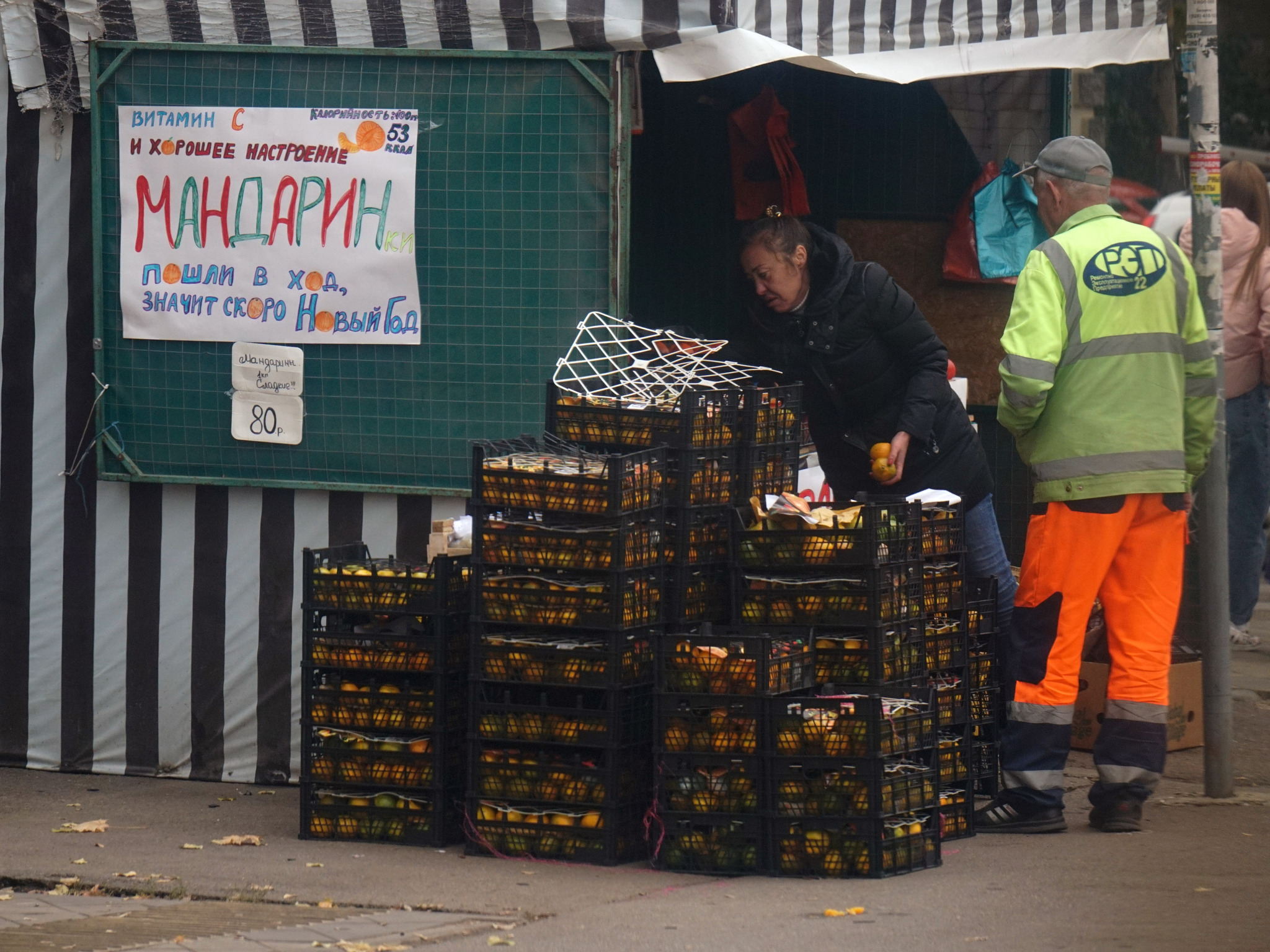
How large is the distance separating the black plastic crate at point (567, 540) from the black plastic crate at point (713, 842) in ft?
2.70

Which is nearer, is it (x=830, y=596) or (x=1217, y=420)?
(x=830, y=596)

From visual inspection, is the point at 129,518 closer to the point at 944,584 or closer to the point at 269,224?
the point at 269,224

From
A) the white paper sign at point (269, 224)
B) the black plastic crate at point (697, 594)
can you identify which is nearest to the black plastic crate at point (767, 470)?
the black plastic crate at point (697, 594)

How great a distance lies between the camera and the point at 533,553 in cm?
543

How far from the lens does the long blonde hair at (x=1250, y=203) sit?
8164mm

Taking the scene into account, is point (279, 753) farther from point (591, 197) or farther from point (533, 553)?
point (591, 197)

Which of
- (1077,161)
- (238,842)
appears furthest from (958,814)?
(238,842)

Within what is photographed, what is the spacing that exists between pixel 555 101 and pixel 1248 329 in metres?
3.98

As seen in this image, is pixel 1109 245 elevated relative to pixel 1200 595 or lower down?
elevated

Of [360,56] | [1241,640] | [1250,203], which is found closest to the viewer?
[360,56]

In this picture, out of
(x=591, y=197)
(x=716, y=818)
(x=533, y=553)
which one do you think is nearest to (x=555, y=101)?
(x=591, y=197)

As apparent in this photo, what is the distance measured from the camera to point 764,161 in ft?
28.0

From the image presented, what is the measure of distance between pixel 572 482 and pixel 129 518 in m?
2.56

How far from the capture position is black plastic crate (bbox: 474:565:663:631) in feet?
17.6
